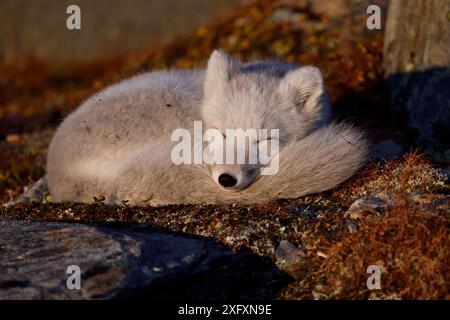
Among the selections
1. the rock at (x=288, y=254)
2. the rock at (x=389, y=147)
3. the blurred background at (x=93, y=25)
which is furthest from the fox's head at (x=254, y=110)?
the blurred background at (x=93, y=25)

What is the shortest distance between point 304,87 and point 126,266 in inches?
75.7

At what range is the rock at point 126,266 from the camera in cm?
310

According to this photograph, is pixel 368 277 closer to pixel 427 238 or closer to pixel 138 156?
A: pixel 427 238

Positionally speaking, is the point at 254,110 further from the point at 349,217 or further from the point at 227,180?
the point at 349,217

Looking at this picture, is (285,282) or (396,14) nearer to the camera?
(285,282)

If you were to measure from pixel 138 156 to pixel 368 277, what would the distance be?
66.5 inches

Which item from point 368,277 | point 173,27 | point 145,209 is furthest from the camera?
point 173,27

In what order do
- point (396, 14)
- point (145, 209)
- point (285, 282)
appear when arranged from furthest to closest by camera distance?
point (396, 14), point (145, 209), point (285, 282)

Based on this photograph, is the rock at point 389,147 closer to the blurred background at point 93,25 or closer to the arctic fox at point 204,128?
the arctic fox at point 204,128

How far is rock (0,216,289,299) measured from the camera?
3.10 m

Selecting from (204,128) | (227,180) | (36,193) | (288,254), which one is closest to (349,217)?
(288,254)

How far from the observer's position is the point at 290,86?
14.6 ft

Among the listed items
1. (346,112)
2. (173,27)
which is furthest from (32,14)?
(346,112)

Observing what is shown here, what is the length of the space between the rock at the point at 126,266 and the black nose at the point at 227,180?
374mm
